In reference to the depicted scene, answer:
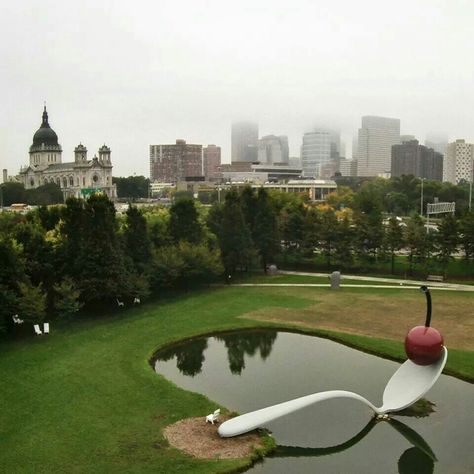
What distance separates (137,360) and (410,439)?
1050 cm

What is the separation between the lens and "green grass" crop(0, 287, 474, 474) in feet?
46.4

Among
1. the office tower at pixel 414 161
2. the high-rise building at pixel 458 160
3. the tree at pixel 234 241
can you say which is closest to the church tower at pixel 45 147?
the office tower at pixel 414 161

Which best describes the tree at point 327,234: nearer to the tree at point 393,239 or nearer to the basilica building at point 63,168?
the tree at point 393,239

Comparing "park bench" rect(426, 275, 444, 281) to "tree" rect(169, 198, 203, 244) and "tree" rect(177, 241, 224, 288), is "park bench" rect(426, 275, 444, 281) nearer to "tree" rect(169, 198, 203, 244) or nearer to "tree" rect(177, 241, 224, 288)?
"tree" rect(177, 241, 224, 288)

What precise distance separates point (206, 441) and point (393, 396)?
5655 mm

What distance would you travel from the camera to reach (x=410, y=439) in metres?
15.5

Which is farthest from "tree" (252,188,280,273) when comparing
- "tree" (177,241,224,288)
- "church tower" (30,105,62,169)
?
"church tower" (30,105,62,169)

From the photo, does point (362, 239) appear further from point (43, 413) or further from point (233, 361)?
point (43, 413)

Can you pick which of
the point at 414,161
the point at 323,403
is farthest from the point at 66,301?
the point at 414,161

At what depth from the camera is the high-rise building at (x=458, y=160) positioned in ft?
530

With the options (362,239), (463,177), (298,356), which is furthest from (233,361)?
(463,177)

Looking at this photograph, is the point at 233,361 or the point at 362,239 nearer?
the point at 233,361

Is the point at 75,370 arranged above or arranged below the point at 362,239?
below

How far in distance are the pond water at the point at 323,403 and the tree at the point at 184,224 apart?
1260 centimetres
